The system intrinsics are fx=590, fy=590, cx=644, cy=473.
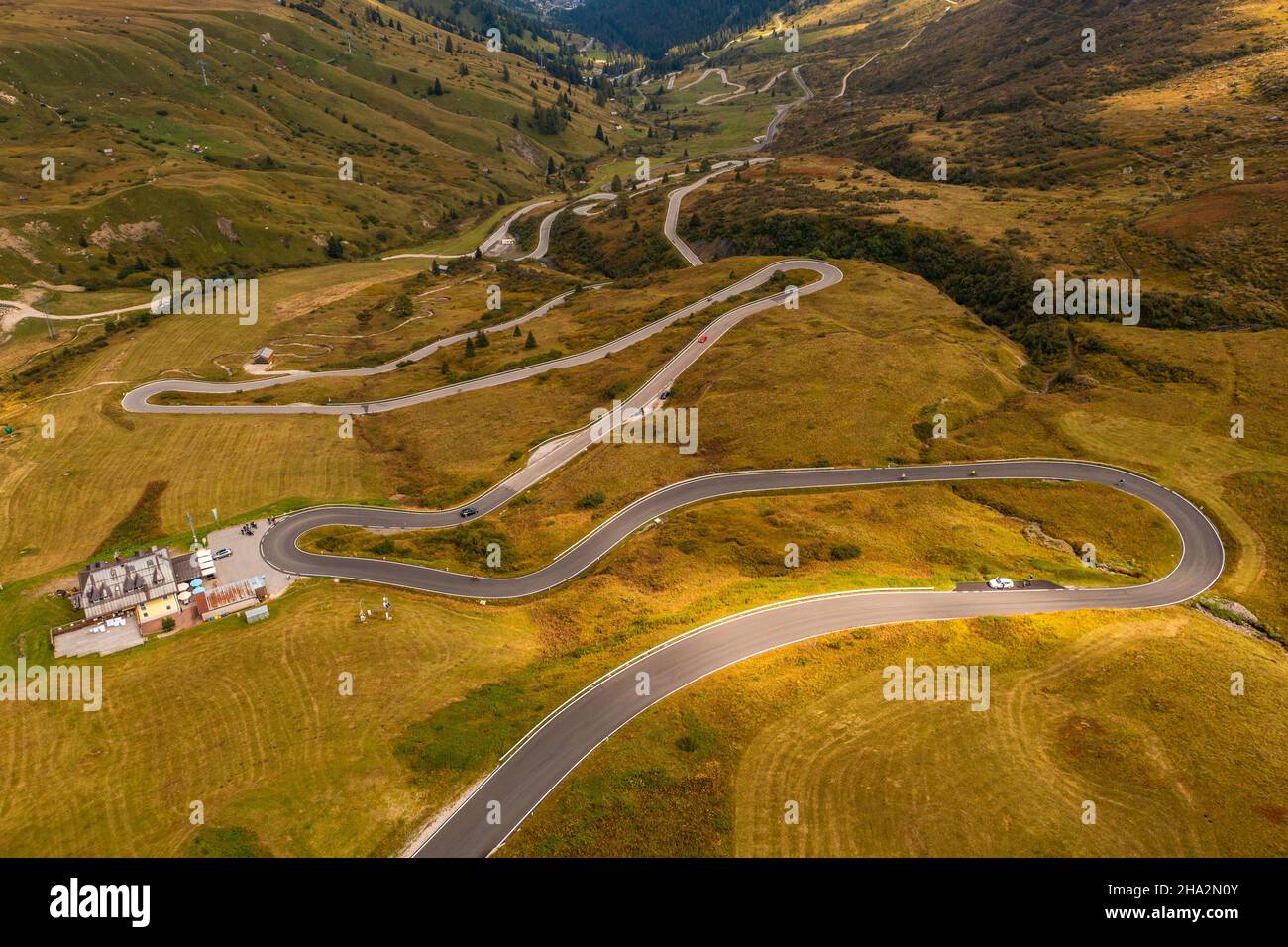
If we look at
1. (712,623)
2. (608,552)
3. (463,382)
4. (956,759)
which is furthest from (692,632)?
(463,382)

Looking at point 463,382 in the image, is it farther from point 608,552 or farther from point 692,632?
point 692,632

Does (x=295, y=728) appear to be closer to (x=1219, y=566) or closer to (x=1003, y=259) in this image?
(x=1219, y=566)

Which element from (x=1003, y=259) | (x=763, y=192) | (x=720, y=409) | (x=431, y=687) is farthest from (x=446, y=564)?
(x=763, y=192)

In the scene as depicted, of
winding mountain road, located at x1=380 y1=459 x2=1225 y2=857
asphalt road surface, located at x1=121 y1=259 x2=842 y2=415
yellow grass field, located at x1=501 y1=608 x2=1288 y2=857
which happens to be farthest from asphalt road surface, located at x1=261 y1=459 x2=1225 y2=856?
asphalt road surface, located at x1=121 y1=259 x2=842 y2=415

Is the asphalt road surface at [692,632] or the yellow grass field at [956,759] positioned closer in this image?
the yellow grass field at [956,759]

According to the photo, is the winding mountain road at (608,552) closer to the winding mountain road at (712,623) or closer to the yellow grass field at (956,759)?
the winding mountain road at (712,623)

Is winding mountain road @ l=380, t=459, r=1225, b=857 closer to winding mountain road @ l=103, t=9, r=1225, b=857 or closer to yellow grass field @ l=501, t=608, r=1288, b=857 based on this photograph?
winding mountain road @ l=103, t=9, r=1225, b=857

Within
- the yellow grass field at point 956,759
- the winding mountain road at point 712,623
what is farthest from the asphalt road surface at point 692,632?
the yellow grass field at point 956,759

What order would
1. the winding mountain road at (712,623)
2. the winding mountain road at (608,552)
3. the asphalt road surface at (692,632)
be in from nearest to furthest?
1. the winding mountain road at (712,623)
2. the asphalt road surface at (692,632)
3. the winding mountain road at (608,552)
